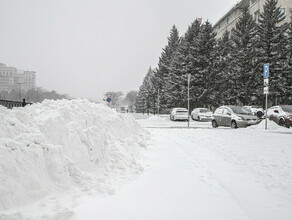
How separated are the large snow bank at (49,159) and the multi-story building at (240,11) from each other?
3612 cm

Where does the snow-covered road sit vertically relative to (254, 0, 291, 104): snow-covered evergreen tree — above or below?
below

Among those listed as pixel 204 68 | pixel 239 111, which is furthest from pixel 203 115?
pixel 204 68

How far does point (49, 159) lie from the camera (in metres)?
2.98

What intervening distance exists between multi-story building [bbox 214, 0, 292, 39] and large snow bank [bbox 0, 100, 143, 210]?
36123 mm

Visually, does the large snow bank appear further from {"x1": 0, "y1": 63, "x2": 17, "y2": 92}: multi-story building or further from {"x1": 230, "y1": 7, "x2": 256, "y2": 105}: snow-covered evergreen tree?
{"x1": 0, "y1": 63, "x2": 17, "y2": 92}: multi-story building

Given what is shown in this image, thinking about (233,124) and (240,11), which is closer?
(233,124)

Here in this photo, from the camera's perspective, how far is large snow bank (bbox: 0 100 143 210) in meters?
2.50

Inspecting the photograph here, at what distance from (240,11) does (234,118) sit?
41.1m

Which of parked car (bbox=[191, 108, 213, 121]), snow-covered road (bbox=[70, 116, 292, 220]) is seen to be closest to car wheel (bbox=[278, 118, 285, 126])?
parked car (bbox=[191, 108, 213, 121])

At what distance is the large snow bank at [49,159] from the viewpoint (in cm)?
250

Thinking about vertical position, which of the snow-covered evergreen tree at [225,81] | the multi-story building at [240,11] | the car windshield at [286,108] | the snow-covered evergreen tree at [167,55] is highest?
the multi-story building at [240,11]

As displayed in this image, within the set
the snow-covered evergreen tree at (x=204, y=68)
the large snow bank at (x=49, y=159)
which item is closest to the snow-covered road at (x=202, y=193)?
the large snow bank at (x=49, y=159)

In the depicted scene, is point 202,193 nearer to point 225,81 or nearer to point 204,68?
point 204,68

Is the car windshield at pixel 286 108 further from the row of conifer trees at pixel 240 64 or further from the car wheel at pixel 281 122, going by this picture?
the row of conifer trees at pixel 240 64
